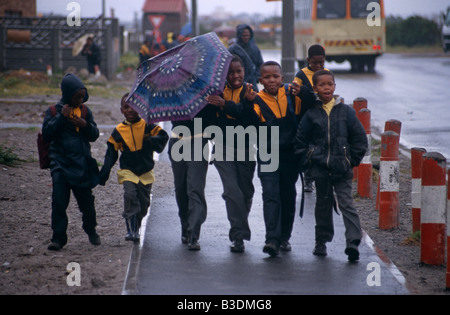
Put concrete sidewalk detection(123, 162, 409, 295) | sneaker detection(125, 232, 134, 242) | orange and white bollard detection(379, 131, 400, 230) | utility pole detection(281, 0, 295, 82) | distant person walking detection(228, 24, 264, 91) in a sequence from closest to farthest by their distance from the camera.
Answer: concrete sidewalk detection(123, 162, 409, 295)
sneaker detection(125, 232, 134, 242)
orange and white bollard detection(379, 131, 400, 230)
distant person walking detection(228, 24, 264, 91)
utility pole detection(281, 0, 295, 82)

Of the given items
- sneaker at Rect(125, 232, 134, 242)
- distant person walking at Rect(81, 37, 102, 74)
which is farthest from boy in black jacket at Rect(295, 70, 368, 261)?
distant person walking at Rect(81, 37, 102, 74)

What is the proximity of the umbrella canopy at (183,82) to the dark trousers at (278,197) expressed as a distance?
35.5 inches

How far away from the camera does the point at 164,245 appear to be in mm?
7148

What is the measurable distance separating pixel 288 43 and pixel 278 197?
6.84 m

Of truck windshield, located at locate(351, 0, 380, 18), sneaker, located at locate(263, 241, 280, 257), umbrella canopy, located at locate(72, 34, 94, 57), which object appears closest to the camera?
sneaker, located at locate(263, 241, 280, 257)

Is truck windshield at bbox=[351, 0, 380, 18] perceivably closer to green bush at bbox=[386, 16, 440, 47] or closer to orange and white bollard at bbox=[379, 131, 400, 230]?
green bush at bbox=[386, 16, 440, 47]

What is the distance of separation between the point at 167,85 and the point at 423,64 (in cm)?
2911

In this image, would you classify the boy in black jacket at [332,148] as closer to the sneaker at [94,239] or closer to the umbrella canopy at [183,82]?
the umbrella canopy at [183,82]

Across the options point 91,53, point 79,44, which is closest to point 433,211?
point 91,53

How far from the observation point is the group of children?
6.54 metres

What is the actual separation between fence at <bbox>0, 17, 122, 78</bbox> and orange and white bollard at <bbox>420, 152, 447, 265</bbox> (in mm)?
22878

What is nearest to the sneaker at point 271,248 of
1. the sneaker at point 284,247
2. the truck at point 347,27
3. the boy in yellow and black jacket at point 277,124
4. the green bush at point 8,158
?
the boy in yellow and black jacket at point 277,124

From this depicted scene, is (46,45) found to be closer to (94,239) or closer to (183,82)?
(94,239)

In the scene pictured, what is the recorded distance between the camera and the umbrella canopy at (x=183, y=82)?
6477 millimetres
